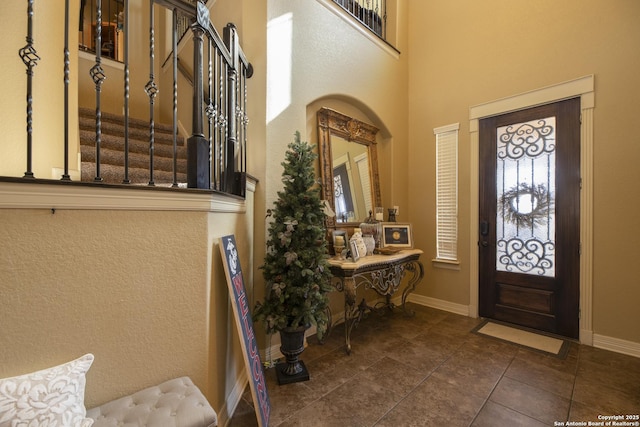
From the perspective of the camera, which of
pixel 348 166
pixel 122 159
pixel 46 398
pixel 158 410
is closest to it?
pixel 46 398

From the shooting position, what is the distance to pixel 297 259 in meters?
2.11

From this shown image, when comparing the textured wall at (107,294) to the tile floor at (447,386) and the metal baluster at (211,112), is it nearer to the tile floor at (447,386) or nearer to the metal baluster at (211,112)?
the metal baluster at (211,112)

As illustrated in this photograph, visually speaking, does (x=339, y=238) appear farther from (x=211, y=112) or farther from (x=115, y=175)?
(x=115, y=175)

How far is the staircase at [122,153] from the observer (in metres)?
2.44

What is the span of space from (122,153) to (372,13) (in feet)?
12.2

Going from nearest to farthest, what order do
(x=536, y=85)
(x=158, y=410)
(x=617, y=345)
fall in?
1. (x=158, y=410)
2. (x=617, y=345)
3. (x=536, y=85)

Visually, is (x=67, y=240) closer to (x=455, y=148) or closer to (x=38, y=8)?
(x=38, y=8)

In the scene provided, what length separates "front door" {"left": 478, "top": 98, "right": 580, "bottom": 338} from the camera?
284 centimetres

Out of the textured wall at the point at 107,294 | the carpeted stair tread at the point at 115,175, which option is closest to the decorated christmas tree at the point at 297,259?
the textured wall at the point at 107,294

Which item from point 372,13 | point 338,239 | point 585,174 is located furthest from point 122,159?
point 585,174

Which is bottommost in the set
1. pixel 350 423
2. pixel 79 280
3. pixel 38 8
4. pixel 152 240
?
pixel 350 423

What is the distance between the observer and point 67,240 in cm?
108

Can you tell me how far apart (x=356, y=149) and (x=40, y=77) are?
2893 mm

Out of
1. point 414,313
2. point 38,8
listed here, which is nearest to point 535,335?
point 414,313
